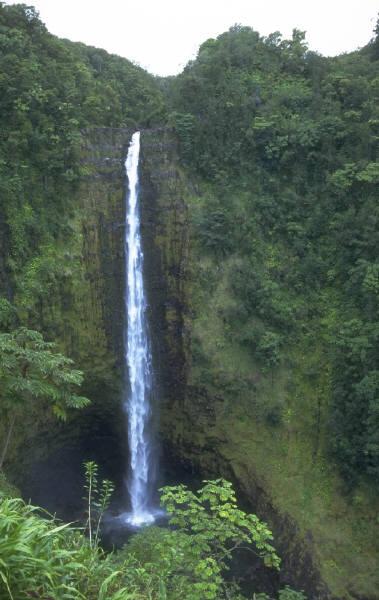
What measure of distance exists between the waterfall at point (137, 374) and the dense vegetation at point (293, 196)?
248 cm

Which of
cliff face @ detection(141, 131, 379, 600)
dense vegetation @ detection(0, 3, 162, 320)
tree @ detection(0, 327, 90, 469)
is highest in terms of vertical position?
dense vegetation @ detection(0, 3, 162, 320)

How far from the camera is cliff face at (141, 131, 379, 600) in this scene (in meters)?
13.8

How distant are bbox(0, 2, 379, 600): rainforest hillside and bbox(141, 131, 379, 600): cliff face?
0.16 ft

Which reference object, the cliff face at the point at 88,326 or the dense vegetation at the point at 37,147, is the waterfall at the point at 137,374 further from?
the dense vegetation at the point at 37,147

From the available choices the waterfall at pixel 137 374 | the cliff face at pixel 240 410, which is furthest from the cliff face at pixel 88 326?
the cliff face at pixel 240 410

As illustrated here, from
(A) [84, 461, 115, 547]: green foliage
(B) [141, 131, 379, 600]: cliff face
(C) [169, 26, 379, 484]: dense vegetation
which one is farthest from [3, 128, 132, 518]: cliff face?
(A) [84, 461, 115, 547]: green foliage

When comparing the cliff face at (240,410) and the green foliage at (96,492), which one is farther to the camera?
the cliff face at (240,410)

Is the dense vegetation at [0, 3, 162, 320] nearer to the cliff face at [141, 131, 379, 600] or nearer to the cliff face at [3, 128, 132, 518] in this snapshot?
the cliff face at [3, 128, 132, 518]

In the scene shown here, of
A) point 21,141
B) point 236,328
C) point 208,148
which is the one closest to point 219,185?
point 208,148

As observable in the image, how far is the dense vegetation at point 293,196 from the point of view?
15547 millimetres

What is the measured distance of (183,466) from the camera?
17781 mm

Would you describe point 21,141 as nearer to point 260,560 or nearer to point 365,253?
point 365,253

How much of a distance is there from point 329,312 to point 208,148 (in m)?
7.60

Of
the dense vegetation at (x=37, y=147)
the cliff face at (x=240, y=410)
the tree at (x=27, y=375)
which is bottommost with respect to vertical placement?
the cliff face at (x=240, y=410)
